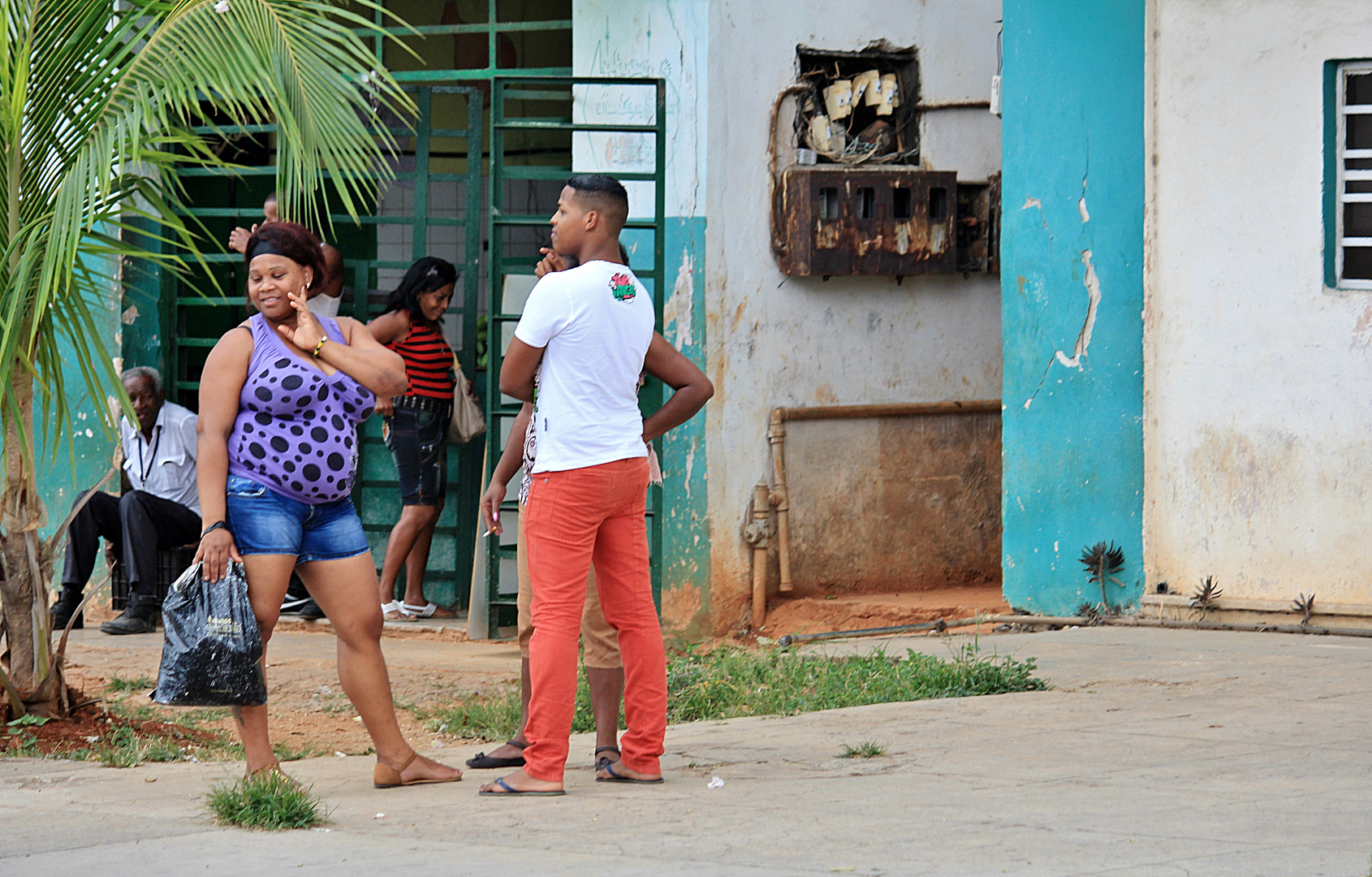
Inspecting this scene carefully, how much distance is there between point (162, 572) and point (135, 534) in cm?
38

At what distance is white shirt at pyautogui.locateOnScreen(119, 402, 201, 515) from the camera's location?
30.3 ft

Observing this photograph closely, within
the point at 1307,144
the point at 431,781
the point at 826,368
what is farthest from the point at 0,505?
the point at 1307,144

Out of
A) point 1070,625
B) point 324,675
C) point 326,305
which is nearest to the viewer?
point 324,675

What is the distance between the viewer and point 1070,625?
8227mm

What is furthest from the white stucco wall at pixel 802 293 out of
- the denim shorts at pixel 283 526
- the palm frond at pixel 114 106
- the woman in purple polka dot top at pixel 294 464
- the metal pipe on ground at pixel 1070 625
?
the denim shorts at pixel 283 526

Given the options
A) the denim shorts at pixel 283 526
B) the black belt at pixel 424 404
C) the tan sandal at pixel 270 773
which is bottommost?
the tan sandal at pixel 270 773

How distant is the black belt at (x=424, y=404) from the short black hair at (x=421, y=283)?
1.32 ft

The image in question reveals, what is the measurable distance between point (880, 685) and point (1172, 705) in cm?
110

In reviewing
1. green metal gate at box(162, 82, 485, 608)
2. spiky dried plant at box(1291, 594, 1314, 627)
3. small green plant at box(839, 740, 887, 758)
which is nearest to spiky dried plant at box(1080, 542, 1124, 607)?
spiky dried plant at box(1291, 594, 1314, 627)

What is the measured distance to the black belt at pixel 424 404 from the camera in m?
9.10

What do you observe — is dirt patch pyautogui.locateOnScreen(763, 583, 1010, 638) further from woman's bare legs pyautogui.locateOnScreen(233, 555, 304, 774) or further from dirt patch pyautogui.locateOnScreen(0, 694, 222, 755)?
woman's bare legs pyautogui.locateOnScreen(233, 555, 304, 774)

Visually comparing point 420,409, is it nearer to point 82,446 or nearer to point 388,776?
point 82,446

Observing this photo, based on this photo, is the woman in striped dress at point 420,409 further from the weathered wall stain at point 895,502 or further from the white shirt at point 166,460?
the weathered wall stain at point 895,502

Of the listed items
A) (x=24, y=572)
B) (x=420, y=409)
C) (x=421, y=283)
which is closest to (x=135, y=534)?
(x=420, y=409)
